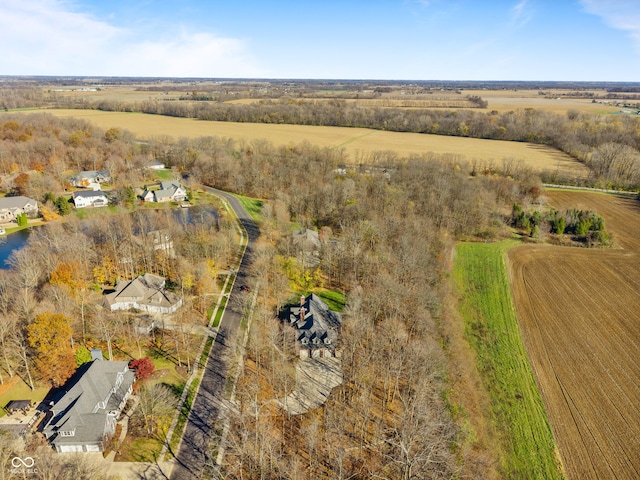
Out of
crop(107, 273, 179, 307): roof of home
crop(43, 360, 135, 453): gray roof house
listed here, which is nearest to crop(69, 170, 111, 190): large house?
crop(107, 273, 179, 307): roof of home

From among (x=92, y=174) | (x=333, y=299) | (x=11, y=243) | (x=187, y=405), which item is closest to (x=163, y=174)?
(x=92, y=174)

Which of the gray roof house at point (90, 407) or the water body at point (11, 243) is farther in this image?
the water body at point (11, 243)

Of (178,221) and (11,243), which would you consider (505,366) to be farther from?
(11,243)

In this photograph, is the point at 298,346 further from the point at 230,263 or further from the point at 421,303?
the point at 230,263

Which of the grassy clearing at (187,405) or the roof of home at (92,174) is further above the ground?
the roof of home at (92,174)
